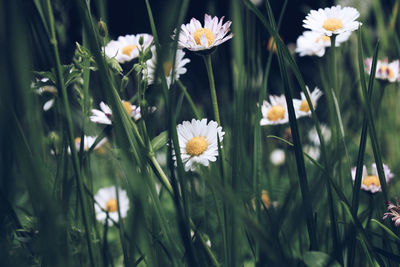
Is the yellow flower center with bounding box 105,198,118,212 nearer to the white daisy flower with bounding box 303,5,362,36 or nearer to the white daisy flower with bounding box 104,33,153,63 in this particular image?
the white daisy flower with bounding box 104,33,153,63

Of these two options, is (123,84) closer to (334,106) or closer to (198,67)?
(334,106)

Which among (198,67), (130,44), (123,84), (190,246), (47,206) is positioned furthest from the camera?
(198,67)

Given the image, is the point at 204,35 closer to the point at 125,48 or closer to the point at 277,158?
the point at 125,48

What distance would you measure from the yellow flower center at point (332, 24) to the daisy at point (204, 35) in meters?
0.14

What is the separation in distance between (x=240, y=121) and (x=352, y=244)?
0.17 meters

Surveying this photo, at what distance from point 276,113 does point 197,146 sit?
0.30 metres

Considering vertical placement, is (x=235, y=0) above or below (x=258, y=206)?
above

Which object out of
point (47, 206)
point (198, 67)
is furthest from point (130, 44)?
point (198, 67)

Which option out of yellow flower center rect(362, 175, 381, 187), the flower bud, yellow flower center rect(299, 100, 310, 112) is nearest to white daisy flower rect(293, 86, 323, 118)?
yellow flower center rect(299, 100, 310, 112)

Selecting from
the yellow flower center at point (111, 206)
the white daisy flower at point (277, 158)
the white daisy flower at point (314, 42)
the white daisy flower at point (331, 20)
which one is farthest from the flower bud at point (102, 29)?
the white daisy flower at point (277, 158)

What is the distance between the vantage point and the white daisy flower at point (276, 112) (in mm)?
697

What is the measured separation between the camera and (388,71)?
691 mm

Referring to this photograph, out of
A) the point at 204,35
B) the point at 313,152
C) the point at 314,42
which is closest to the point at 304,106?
the point at 314,42

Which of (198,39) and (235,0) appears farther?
(198,39)
